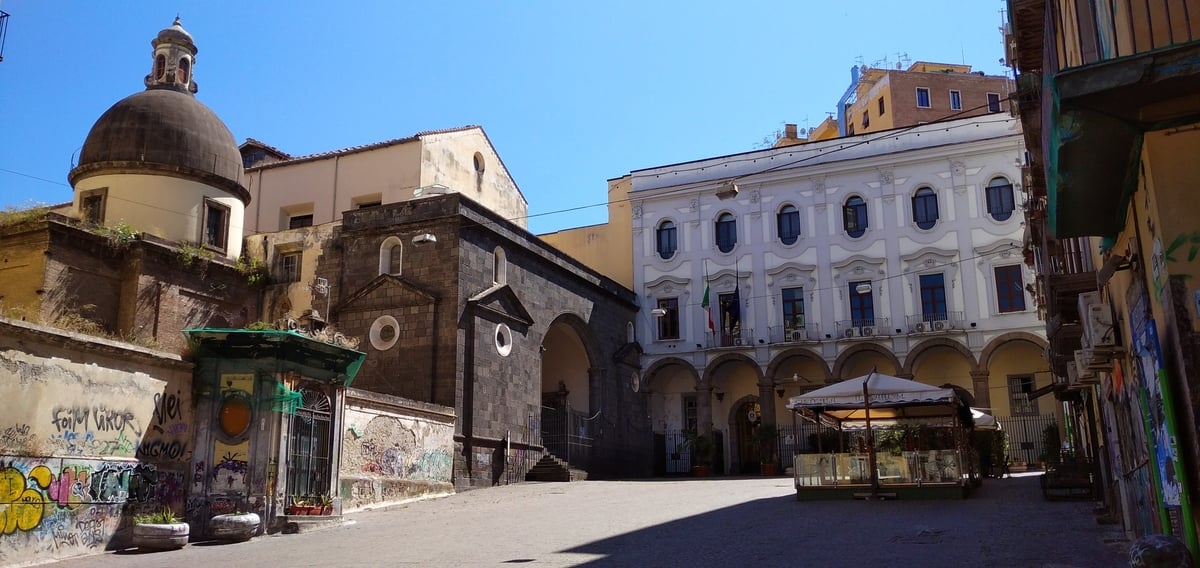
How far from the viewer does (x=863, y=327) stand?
3127 cm

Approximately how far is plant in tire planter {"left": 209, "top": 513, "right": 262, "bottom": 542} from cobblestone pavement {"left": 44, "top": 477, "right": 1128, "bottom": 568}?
8.7 inches

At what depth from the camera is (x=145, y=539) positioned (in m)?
13.4

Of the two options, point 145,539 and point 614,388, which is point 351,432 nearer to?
point 145,539

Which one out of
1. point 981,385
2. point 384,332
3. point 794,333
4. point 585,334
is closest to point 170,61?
point 384,332

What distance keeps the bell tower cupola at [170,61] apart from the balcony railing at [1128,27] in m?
24.6

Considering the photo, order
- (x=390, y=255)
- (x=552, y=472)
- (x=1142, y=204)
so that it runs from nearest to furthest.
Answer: (x=1142, y=204)
(x=390, y=255)
(x=552, y=472)

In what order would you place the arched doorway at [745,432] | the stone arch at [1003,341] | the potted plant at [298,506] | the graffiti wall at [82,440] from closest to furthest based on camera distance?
the graffiti wall at [82,440]
the potted plant at [298,506]
the stone arch at [1003,341]
the arched doorway at [745,432]

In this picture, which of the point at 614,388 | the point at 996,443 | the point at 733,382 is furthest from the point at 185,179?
the point at 996,443

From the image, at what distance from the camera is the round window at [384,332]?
23719 mm

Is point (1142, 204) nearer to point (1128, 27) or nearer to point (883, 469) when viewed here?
point (1128, 27)

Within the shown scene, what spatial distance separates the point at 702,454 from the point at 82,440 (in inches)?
821

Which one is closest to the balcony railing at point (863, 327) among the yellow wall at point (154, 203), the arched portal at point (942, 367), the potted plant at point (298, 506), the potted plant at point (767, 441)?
the arched portal at point (942, 367)

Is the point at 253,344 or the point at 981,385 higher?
the point at 981,385

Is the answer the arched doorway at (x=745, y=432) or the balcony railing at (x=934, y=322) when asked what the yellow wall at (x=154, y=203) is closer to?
the arched doorway at (x=745, y=432)
